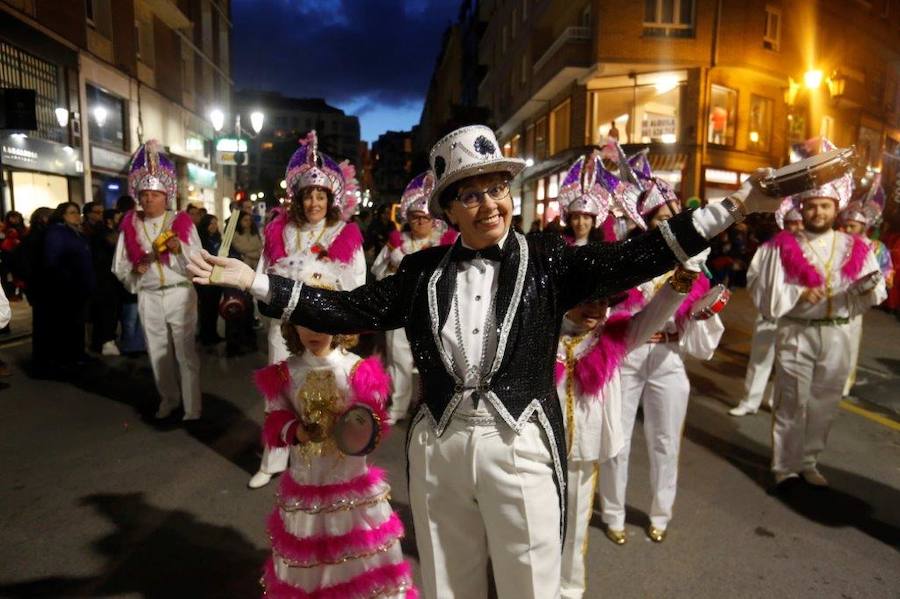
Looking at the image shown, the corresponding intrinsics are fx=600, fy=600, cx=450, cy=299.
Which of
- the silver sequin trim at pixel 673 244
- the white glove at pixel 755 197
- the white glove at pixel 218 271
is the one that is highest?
the white glove at pixel 755 197

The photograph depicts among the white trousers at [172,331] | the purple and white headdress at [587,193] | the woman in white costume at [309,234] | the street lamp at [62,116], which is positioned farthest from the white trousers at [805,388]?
the street lamp at [62,116]

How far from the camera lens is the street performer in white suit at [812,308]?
4.15m

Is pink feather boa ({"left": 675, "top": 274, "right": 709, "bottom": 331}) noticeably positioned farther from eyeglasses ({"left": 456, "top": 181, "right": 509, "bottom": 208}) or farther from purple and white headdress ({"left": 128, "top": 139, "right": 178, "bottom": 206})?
purple and white headdress ({"left": 128, "top": 139, "right": 178, "bottom": 206})

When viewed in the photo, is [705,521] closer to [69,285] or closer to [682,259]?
[682,259]

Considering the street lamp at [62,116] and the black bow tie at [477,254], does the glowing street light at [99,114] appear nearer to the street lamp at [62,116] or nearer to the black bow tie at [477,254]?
the street lamp at [62,116]

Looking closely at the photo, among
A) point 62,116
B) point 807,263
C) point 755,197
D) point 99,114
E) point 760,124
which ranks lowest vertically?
point 807,263

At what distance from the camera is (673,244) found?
1.80 metres

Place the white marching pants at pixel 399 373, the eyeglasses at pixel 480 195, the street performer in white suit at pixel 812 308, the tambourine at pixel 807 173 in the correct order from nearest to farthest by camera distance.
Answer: the tambourine at pixel 807 173 < the eyeglasses at pixel 480 195 < the street performer in white suit at pixel 812 308 < the white marching pants at pixel 399 373

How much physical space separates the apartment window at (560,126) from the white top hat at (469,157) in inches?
806

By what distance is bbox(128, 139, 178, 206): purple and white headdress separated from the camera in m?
5.41

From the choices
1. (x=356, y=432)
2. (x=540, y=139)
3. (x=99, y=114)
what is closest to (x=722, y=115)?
(x=540, y=139)

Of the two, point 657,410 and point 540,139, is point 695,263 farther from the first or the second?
point 540,139

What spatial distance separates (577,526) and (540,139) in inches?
971

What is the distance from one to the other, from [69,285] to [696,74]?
1810 centimetres
